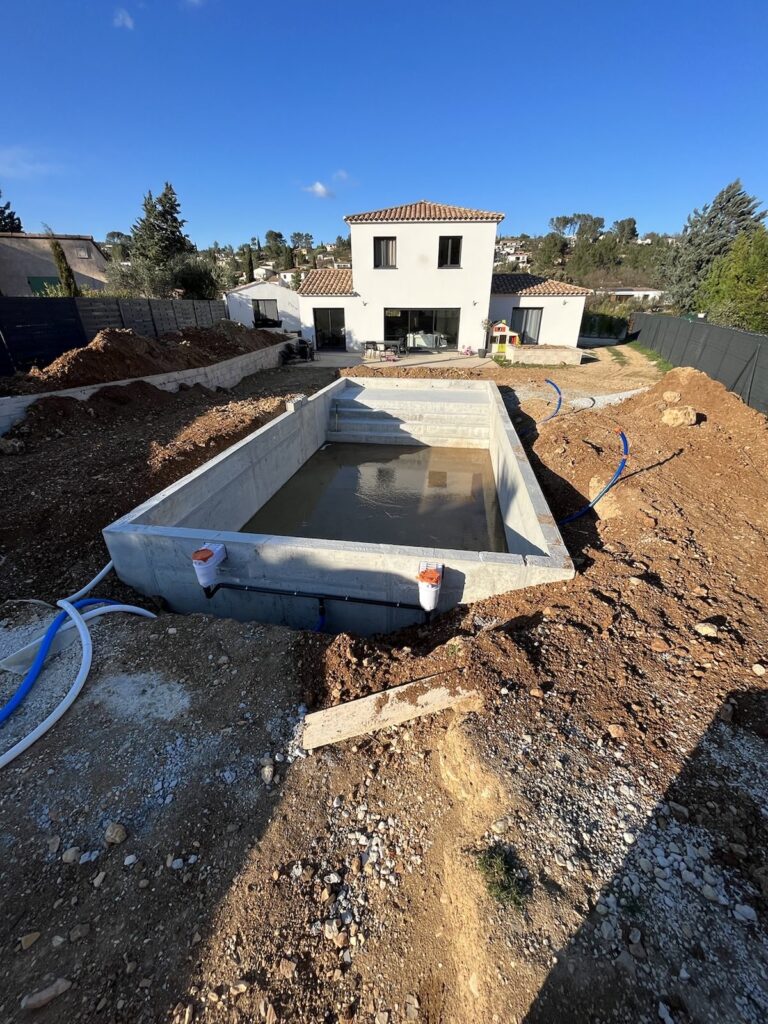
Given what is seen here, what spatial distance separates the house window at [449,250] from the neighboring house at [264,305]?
852 cm

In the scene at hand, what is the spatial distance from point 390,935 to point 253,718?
161cm

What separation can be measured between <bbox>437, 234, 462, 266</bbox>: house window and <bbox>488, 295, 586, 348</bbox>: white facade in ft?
8.64

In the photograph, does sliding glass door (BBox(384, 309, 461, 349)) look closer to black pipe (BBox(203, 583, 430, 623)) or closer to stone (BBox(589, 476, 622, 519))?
stone (BBox(589, 476, 622, 519))

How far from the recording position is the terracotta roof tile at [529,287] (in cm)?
1936

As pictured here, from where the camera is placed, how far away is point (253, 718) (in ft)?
10.8

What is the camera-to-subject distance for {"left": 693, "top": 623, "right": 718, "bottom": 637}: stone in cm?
349

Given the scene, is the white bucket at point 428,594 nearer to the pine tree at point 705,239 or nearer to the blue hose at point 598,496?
the blue hose at point 598,496

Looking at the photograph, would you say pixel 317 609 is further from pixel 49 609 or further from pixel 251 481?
pixel 251 481

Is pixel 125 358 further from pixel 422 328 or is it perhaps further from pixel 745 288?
pixel 745 288

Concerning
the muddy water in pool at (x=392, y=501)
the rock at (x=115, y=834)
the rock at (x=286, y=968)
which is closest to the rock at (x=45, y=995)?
the rock at (x=115, y=834)

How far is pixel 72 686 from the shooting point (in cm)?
351

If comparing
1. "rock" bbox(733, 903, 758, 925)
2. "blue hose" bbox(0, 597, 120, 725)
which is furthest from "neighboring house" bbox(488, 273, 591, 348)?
"rock" bbox(733, 903, 758, 925)

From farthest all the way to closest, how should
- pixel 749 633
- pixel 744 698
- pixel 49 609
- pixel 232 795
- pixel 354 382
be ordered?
pixel 354 382
pixel 49 609
pixel 749 633
pixel 744 698
pixel 232 795

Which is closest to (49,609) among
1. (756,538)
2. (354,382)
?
(756,538)
